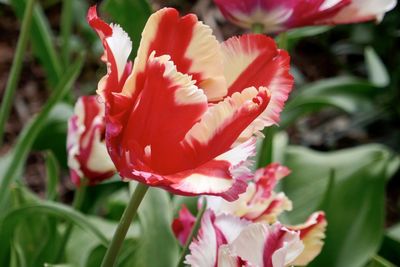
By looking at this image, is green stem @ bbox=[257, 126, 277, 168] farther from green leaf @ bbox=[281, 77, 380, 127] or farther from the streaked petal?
green leaf @ bbox=[281, 77, 380, 127]

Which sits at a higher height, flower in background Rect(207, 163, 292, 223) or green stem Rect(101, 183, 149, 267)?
green stem Rect(101, 183, 149, 267)

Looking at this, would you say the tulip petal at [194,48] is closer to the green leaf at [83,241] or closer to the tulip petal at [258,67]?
the tulip petal at [258,67]

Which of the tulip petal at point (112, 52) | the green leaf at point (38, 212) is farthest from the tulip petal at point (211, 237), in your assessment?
the green leaf at point (38, 212)

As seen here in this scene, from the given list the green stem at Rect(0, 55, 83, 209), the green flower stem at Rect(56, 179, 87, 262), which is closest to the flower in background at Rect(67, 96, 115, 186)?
the green flower stem at Rect(56, 179, 87, 262)

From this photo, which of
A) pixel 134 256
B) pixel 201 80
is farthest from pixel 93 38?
pixel 201 80

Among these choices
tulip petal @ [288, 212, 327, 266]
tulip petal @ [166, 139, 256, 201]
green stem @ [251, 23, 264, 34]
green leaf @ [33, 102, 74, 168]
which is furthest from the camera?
green leaf @ [33, 102, 74, 168]
